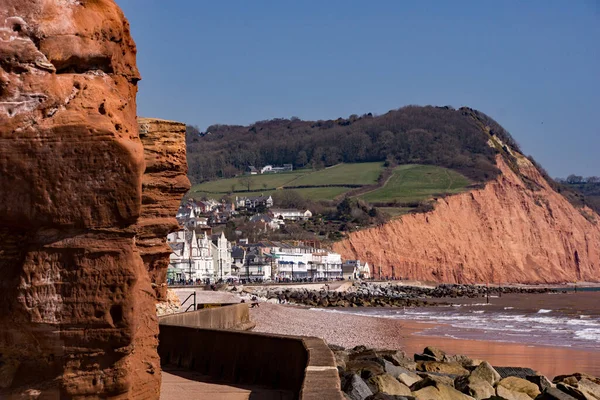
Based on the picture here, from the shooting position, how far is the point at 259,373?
37.6 ft

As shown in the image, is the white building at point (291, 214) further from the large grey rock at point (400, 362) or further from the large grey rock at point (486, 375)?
the large grey rock at point (486, 375)

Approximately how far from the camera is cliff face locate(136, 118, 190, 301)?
1086 centimetres

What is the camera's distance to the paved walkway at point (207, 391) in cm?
991

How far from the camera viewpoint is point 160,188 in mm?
11320

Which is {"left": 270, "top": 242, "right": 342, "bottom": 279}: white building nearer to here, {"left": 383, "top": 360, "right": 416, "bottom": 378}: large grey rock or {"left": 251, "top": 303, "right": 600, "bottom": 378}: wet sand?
{"left": 251, "top": 303, "right": 600, "bottom": 378}: wet sand

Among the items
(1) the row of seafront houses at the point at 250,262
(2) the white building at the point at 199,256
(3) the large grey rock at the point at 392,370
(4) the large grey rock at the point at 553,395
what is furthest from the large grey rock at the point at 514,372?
(1) the row of seafront houses at the point at 250,262

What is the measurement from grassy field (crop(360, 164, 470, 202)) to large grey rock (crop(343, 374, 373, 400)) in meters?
155

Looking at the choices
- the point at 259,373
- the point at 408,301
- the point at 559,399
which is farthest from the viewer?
the point at 408,301

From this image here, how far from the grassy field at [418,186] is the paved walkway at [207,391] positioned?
510 ft

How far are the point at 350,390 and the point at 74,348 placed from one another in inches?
258

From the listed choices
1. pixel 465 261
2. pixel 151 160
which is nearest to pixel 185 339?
pixel 151 160

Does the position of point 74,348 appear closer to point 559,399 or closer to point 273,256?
point 559,399

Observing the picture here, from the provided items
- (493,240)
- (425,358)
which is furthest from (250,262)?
(425,358)

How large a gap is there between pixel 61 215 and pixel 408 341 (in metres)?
29.7
